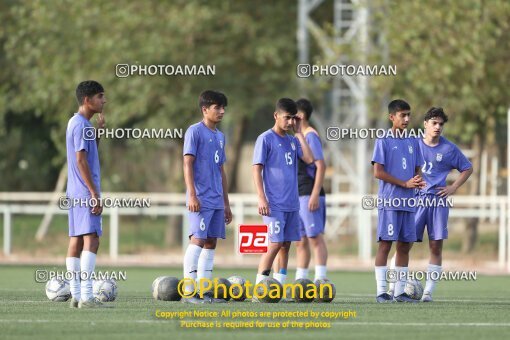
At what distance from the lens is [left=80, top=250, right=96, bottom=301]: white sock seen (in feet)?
43.5

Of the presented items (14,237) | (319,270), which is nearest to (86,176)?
(319,270)

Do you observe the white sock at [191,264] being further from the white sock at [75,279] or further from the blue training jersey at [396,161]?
the blue training jersey at [396,161]

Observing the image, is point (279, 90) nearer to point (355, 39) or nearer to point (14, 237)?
point (355, 39)

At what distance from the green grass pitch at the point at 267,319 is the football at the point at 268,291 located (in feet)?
1.13

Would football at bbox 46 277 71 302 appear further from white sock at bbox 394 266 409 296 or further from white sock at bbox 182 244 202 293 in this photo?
white sock at bbox 394 266 409 296

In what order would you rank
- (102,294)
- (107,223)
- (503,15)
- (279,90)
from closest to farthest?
(102,294)
(503,15)
(279,90)
(107,223)

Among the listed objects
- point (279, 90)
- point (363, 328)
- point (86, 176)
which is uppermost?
point (279, 90)

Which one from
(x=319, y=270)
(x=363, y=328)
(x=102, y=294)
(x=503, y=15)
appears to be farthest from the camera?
(x=503, y=15)

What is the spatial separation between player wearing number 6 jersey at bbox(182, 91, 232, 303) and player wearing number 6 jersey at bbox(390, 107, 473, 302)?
257cm

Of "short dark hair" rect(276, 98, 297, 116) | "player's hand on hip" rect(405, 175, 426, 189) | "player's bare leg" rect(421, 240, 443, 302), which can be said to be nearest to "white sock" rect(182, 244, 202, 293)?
"short dark hair" rect(276, 98, 297, 116)

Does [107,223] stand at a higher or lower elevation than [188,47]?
lower

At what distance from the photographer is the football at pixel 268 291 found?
47.2 feet

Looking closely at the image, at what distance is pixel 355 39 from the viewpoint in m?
30.6

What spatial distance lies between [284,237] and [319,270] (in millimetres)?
1644
